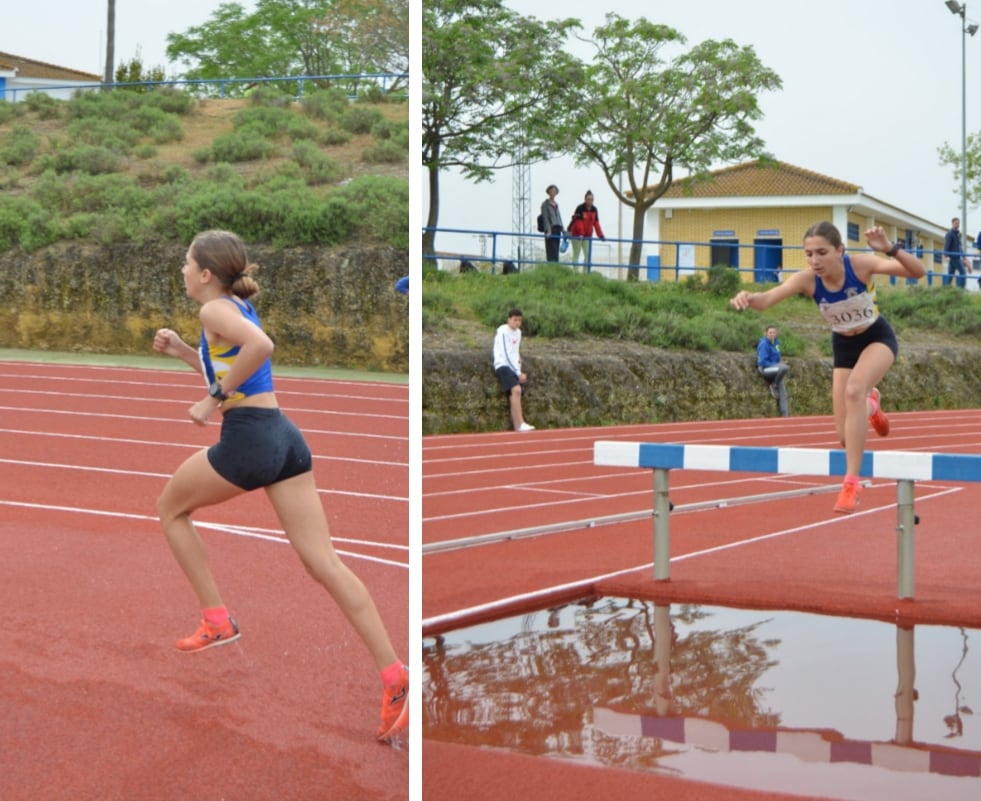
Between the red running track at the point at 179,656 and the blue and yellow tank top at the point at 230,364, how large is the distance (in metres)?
0.64

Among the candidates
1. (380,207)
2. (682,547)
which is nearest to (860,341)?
(682,547)

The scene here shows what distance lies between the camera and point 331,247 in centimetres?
976

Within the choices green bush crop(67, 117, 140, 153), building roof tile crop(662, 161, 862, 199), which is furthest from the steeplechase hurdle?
green bush crop(67, 117, 140, 153)

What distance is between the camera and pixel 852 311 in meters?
2.45

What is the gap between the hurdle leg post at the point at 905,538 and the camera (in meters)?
3.65

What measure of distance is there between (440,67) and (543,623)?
1905mm

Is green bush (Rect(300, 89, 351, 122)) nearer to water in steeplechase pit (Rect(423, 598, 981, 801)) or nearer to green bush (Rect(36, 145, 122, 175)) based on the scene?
green bush (Rect(36, 145, 122, 175))

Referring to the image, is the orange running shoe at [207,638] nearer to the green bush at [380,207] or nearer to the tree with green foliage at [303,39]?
the tree with green foliage at [303,39]

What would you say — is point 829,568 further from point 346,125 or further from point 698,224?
point 346,125

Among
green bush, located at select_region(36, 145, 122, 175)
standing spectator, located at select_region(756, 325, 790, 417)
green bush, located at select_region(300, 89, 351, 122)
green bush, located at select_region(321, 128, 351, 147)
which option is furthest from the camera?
green bush, located at select_region(36, 145, 122, 175)

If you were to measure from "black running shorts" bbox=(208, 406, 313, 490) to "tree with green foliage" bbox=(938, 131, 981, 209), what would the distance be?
1641mm

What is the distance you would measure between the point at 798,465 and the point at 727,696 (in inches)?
25.5

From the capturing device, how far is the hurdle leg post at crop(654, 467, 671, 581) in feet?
12.9

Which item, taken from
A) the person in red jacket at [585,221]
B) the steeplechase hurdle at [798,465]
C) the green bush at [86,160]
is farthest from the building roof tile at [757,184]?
the green bush at [86,160]
